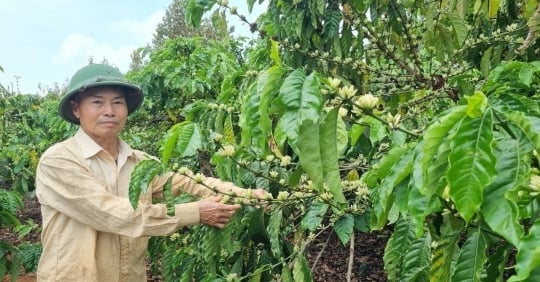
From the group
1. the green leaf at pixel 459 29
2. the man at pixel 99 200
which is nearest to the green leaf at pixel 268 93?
the man at pixel 99 200

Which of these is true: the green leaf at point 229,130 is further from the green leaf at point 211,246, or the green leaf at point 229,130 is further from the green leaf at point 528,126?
the green leaf at point 528,126

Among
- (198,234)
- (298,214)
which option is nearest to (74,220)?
(198,234)

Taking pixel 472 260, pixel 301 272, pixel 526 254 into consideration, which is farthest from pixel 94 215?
pixel 526 254

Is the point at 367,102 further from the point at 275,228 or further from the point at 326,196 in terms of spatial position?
the point at 275,228

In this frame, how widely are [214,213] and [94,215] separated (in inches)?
19.3

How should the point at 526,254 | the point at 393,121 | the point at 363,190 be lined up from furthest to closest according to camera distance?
1. the point at 363,190
2. the point at 393,121
3. the point at 526,254

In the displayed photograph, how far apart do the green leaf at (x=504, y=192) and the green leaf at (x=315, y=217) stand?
1.18 metres

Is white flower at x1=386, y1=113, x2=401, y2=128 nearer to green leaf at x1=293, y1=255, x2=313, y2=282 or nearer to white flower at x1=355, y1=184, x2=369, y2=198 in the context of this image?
white flower at x1=355, y1=184, x2=369, y2=198

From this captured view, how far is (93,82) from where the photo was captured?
2.61 metres

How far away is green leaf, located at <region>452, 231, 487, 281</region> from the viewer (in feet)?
3.69

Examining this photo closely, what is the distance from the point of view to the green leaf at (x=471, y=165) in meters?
0.87

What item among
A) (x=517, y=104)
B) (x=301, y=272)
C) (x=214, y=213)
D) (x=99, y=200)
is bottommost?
(x=301, y=272)

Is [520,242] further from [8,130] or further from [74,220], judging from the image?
→ [8,130]

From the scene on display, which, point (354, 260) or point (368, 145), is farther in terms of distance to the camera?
point (354, 260)
